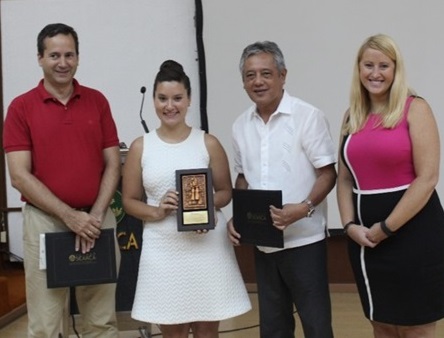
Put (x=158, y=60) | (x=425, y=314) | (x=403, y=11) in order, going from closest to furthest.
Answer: (x=425, y=314) → (x=403, y=11) → (x=158, y=60)

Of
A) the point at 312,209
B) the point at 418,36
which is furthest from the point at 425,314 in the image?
the point at 418,36

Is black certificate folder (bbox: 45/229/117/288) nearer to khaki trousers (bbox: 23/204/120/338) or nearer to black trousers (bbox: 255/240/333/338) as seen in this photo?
khaki trousers (bbox: 23/204/120/338)

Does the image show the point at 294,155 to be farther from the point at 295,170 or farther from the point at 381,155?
the point at 381,155

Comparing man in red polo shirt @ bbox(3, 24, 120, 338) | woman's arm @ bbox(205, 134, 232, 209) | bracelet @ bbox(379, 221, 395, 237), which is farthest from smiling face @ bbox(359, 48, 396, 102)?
man in red polo shirt @ bbox(3, 24, 120, 338)

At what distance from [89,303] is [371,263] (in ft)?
4.05

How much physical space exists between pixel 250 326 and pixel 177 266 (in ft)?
5.73

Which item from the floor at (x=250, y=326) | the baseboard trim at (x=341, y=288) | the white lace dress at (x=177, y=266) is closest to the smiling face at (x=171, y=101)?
the white lace dress at (x=177, y=266)

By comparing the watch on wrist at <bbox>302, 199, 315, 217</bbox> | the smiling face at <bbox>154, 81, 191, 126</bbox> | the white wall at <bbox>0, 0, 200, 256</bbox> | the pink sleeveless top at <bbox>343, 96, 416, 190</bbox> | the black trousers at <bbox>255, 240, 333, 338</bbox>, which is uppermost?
the white wall at <bbox>0, 0, 200, 256</bbox>

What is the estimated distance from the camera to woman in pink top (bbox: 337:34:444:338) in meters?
2.36

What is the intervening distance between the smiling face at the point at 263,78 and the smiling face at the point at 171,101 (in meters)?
0.27

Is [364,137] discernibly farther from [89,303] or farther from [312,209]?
[89,303]

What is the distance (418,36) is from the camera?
4684 millimetres

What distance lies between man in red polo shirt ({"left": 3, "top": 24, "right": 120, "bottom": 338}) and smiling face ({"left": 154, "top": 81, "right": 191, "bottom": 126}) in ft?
1.16

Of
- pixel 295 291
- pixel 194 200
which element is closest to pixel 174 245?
pixel 194 200
